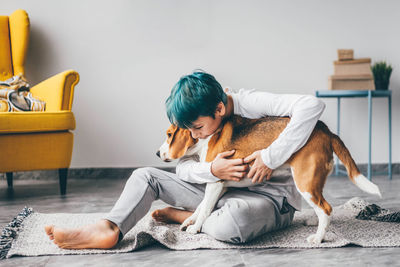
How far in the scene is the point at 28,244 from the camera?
4.70ft

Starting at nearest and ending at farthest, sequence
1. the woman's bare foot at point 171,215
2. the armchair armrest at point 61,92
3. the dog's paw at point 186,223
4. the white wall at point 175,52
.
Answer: the dog's paw at point 186,223 < the woman's bare foot at point 171,215 < the armchair armrest at point 61,92 < the white wall at point 175,52

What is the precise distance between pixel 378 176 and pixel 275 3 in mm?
1432

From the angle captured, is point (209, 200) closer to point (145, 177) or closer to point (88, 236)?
point (145, 177)

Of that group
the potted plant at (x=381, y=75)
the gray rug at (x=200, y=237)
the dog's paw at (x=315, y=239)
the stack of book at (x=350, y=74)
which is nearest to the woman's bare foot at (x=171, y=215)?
the gray rug at (x=200, y=237)

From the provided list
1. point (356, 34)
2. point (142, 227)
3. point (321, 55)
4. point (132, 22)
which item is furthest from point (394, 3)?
point (142, 227)

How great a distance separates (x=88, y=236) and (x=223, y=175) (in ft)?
1.50

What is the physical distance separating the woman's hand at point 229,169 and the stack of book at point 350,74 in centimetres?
176

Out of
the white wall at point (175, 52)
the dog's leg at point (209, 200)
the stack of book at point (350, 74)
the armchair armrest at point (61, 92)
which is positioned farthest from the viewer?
the white wall at point (175, 52)

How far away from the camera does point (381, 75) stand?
117 inches

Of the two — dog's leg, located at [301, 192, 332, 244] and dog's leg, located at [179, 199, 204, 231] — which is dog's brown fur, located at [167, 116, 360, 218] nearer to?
dog's leg, located at [301, 192, 332, 244]

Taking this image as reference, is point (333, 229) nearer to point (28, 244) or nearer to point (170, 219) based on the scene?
point (170, 219)

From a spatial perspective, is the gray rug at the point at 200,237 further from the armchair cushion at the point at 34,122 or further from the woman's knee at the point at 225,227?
the armchair cushion at the point at 34,122

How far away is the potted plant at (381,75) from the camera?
2.97m

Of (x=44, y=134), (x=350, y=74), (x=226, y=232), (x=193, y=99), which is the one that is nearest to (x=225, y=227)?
(x=226, y=232)
